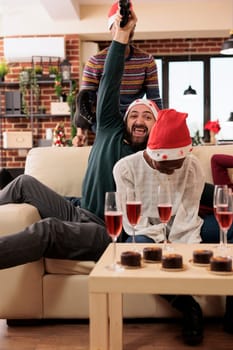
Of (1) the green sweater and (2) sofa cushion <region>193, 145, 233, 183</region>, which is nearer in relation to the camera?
(1) the green sweater

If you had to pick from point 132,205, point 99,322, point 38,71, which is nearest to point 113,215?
point 132,205

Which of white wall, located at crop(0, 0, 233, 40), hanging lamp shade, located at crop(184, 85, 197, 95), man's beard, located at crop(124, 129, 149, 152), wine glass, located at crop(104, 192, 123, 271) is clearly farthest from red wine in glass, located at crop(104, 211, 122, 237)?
hanging lamp shade, located at crop(184, 85, 197, 95)

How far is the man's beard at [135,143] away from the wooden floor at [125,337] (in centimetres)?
84

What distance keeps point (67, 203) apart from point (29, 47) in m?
4.71

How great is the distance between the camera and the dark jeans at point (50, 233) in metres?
2.06

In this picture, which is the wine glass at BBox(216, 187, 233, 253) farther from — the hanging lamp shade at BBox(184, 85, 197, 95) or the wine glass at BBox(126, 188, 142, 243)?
the hanging lamp shade at BBox(184, 85, 197, 95)

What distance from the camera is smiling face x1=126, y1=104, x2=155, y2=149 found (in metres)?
2.61

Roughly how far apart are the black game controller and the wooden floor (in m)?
1.36

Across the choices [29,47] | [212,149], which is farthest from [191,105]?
[212,149]

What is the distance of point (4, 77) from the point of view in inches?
279

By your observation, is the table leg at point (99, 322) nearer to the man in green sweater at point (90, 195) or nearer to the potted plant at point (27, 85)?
the man in green sweater at point (90, 195)

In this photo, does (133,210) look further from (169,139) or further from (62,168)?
(62,168)

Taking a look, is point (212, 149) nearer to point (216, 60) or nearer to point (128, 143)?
point (128, 143)

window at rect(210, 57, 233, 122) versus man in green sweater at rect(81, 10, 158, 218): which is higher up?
window at rect(210, 57, 233, 122)
